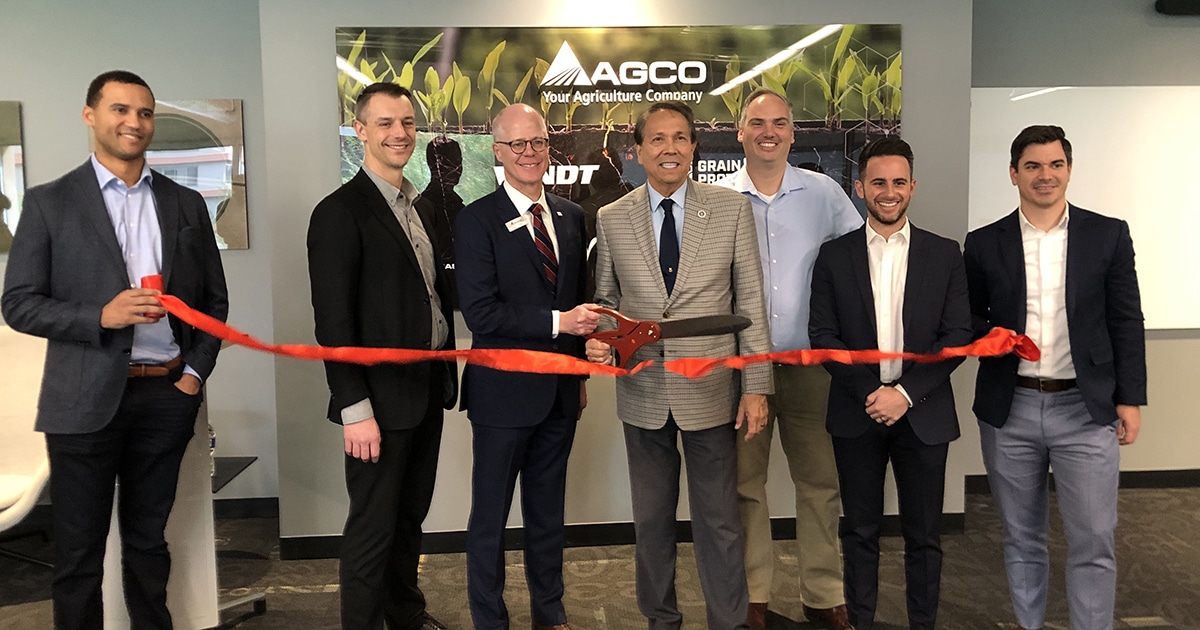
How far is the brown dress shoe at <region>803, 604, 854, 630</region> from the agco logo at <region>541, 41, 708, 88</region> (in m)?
2.57

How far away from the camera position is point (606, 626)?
3453 millimetres

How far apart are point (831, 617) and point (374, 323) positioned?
2.16m

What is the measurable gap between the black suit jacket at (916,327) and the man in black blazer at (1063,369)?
183 millimetres

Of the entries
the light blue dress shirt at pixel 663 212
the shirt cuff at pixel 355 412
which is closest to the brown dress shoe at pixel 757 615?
the light blue dress shirt at pixel 663 212

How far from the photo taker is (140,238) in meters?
2.74

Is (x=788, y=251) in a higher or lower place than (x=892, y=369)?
higher

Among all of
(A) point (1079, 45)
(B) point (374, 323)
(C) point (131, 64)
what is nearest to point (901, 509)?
(B) point (374, 323)

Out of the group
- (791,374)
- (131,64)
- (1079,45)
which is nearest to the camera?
(791,374)

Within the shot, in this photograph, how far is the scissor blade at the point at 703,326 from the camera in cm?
257

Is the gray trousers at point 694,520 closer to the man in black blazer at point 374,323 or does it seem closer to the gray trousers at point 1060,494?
the man in black blazer at point 374,323

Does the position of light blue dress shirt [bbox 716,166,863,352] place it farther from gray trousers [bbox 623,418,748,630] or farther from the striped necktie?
the striped necktie

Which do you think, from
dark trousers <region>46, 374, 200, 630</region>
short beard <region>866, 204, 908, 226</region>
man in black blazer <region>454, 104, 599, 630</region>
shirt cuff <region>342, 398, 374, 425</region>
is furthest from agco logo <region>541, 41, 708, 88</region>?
dark trousers <region>46, 374, 200, 630</region>

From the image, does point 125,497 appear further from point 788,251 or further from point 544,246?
point 788,251

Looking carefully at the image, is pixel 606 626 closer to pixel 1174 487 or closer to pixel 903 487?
pixel 903 487
